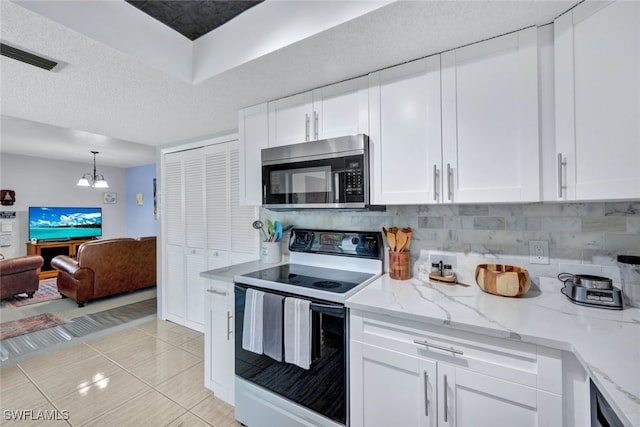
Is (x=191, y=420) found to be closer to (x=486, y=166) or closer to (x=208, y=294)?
(x=208, y=294)

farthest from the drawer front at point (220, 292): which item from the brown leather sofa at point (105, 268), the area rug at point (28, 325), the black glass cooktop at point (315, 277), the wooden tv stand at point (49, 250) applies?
the wooden tv stand at point (49, 250)

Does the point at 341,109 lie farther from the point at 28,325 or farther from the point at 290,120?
the point at 28,325

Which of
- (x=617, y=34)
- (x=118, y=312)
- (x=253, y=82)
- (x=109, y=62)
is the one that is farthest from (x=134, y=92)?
(x=118, y=312)

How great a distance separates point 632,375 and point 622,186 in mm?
659

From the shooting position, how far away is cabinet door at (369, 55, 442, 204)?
1.43 meters

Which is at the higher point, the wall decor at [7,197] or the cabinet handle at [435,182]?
the wall decor at [7,197]

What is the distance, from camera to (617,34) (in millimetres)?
1004

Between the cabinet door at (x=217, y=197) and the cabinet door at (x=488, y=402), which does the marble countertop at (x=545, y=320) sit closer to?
the cabinet door at (x=488, y=402)

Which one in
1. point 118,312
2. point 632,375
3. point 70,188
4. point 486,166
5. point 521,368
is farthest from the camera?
point 70,188

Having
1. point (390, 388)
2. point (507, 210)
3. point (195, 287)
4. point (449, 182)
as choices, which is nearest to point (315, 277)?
point (390, 388)

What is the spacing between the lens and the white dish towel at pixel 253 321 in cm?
160

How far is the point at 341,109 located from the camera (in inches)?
67.2

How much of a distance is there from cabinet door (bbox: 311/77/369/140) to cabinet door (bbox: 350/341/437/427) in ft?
3.93

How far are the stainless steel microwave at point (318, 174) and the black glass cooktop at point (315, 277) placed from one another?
0.45 m
